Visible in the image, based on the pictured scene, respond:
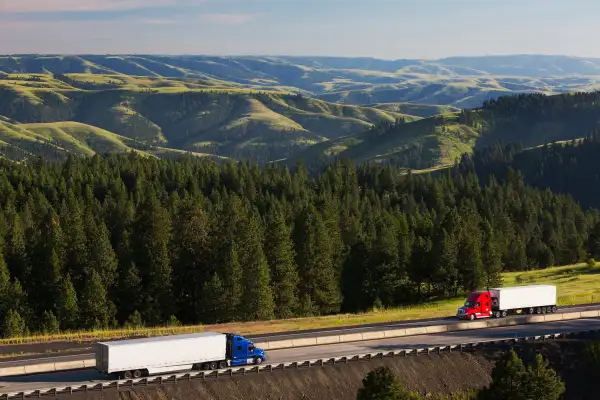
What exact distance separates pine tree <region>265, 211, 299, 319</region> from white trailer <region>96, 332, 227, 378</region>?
5178 centimetres

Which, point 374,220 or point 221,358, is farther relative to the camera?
point 374,220

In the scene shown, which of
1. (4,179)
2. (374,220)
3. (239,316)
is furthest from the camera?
(4,179)

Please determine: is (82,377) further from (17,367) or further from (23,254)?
(23,254)

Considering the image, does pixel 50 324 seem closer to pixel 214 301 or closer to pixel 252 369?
pixel 214 301

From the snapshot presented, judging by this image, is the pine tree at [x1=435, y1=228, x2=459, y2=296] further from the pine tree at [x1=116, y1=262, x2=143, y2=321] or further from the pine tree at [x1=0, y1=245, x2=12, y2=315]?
the pine tree at [x1=0, y1=245, x2=12, y2=315]

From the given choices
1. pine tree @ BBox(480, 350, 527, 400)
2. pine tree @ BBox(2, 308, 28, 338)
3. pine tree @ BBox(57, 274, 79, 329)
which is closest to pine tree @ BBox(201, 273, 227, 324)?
pine tree @ BBox(57, 274, 79, 329)

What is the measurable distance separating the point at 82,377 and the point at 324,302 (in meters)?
63.3

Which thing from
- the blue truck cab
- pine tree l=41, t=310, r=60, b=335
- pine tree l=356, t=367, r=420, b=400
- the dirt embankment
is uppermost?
pine tree l=356, t=367, r=420, b=400

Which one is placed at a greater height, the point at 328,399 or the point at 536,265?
the point at 328,399

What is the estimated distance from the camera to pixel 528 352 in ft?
232

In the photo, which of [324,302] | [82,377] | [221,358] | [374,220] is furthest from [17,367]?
[374,220]

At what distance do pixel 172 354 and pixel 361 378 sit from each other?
14.6 meters

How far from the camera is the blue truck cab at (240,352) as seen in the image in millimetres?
61094

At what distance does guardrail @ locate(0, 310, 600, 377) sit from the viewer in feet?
195
